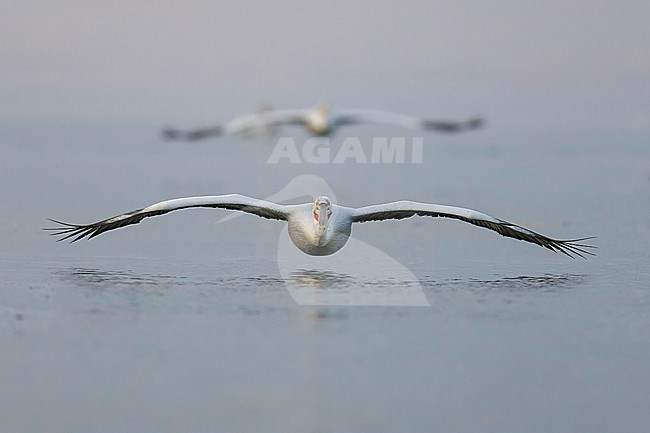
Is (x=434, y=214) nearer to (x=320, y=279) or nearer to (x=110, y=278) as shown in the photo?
(x=320, y=279)

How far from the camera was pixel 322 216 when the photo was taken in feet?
42.2

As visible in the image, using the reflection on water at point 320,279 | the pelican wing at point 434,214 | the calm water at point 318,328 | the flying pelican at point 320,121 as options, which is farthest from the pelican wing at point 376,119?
the reflection on water at point 320,279

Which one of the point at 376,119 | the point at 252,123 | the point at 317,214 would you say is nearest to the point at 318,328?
the point at 317,214

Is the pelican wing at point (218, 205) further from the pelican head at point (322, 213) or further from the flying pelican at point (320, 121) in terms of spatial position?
the flying pelican at point (320, 121)

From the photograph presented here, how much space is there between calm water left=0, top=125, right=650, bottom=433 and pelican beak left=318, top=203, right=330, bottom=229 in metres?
0.53

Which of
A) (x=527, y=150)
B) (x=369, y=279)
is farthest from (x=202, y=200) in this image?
(x=527, y=150)

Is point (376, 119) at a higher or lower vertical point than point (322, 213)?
higher

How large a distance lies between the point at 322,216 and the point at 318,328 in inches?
98.8

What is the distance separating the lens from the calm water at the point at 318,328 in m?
8.38

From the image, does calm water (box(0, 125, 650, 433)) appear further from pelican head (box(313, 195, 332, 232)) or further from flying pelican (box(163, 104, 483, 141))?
flying pelican (box(163, 104, 483, 141))

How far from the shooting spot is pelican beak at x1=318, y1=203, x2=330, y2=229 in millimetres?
12875

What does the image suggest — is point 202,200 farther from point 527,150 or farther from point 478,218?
point 527,150

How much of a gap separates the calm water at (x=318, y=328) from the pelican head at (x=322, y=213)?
53cm

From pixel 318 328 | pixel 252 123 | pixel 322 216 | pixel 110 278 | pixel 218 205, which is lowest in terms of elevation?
pixel 318 328
